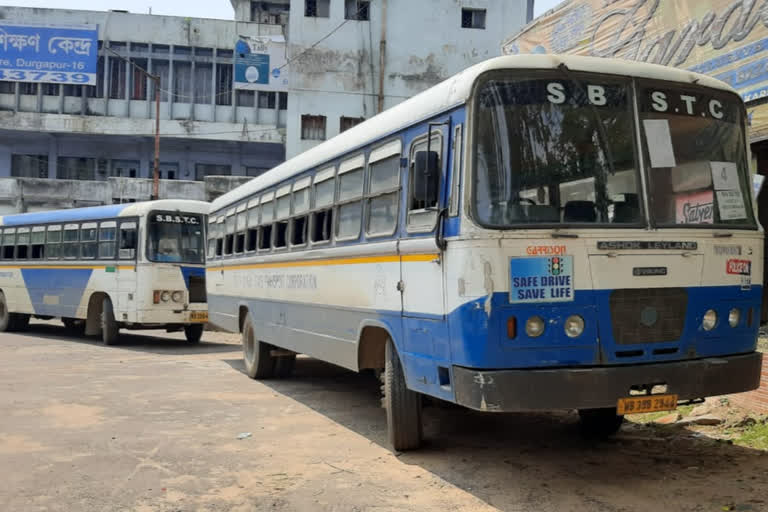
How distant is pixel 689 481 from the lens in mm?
5801

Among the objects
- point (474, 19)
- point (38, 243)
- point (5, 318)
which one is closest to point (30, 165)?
point (474, 19)

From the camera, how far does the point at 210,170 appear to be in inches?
→ 1699

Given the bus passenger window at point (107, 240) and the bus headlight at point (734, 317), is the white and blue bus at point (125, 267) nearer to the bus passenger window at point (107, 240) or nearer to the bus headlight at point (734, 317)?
the bus passenger window at point (107, 240)

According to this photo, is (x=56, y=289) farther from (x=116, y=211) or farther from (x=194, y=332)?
(x=194, y=332)

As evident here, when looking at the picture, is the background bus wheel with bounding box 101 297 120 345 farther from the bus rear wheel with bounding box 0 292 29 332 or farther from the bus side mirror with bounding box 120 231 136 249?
the bus rear wheel with bounding box 0 292 29 332

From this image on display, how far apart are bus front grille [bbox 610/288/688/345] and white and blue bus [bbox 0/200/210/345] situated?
39.9 ft

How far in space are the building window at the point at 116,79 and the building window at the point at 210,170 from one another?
5158mm

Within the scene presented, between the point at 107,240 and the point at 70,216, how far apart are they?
6.47ft

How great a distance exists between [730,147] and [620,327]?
5.70ft

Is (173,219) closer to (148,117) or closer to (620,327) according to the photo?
(620,327)

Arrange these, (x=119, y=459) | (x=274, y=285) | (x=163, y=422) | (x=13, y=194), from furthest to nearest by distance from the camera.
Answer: (x=13, y=194)
(x=274, y=285)
(x=163, y=422)
(x=119, y=459)

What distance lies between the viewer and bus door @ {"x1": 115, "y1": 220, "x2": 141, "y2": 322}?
53.3 feet

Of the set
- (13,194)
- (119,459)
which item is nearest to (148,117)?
(13,194)

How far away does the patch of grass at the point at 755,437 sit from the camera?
6.86m
